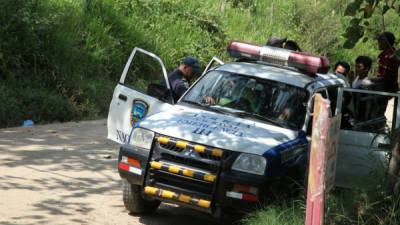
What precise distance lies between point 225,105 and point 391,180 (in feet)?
6.46

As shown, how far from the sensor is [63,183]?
22.4 ft

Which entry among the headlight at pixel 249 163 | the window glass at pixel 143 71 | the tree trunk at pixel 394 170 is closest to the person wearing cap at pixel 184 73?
the headlight at pixel 249 163

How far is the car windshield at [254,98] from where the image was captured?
589 cm

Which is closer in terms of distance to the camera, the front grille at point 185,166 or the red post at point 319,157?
the red post at point 319,157

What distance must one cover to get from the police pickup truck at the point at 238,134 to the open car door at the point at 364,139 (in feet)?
0.04

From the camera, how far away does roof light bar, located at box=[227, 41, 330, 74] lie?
243 inches

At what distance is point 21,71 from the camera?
39.0ft

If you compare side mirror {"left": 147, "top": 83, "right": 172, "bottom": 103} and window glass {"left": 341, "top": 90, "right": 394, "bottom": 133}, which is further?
side mirror {"left": 147, "top": 83, "right": 172, "bottom": 103}

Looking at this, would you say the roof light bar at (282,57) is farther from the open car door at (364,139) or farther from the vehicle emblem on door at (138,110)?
the vehicle emblem on door at (138,110)

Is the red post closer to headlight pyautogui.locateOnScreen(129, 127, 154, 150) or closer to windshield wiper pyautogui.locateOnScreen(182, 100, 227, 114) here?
headlight pyautogui.locateOnScreen(129, 127, 154, 150)

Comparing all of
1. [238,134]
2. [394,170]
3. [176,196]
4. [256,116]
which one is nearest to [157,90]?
[256,116]

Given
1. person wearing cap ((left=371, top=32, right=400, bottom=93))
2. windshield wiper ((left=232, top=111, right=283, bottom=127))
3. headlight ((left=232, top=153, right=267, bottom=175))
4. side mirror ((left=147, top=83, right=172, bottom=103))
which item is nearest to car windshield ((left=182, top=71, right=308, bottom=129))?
windshield wiper ((left=232, top=111, right=283, bottom=127))

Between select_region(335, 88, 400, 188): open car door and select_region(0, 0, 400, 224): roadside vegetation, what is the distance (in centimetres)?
53

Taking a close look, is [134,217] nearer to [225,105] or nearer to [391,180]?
[225,105]
